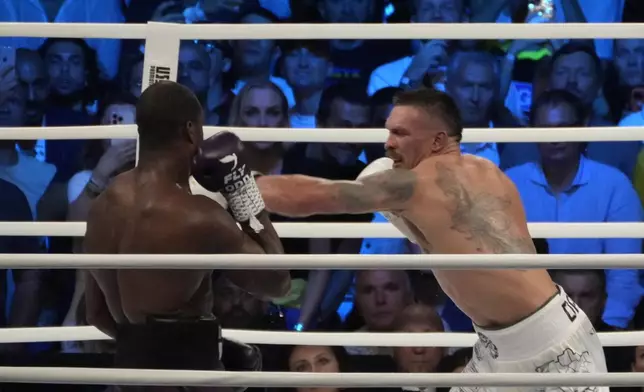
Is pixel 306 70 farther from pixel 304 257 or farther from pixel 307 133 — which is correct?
pixel 304 257

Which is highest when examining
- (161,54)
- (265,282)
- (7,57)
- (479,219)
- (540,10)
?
(540,10)

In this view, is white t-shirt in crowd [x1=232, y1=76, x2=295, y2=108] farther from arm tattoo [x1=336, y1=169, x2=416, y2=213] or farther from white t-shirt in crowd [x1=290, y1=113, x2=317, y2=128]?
arm tattoo [x1=336, y1=169, x2=416, y2=213]

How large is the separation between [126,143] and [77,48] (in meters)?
0.47

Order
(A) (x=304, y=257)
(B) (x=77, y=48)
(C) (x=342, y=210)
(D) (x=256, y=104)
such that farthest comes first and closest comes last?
(B) (x=77, y=48) < (D) (x=256, y=104) < (C) (x=342, y=210) < (A) (x=304, y=257)

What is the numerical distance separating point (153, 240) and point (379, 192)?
39 cm

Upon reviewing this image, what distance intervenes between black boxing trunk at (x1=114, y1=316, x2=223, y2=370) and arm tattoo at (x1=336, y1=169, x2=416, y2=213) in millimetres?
325

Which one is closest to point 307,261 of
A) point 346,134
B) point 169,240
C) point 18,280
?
point 169,240

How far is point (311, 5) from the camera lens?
2906mm

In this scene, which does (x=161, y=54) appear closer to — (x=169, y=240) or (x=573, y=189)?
(x=169, y=240)

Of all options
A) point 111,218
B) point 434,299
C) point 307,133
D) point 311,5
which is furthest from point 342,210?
point 311,5

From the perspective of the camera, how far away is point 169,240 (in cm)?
143

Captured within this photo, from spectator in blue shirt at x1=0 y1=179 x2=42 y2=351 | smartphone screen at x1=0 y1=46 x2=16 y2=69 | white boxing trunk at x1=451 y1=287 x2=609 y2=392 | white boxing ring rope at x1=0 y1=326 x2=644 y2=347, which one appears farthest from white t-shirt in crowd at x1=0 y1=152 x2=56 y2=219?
white boxing trunk at x1=451 y1=287 x2=609 y2=392

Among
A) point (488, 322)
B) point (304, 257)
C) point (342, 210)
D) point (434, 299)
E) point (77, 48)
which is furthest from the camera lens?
point (77, 48)

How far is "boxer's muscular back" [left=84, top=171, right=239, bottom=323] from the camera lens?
4.68 feet
